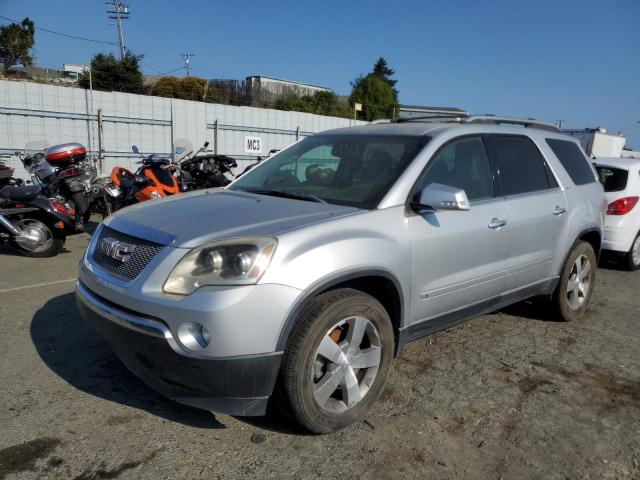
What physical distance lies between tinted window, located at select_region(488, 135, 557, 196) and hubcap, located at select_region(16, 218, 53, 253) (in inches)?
226

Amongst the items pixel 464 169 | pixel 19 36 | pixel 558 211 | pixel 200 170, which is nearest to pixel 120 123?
pixel 200 170

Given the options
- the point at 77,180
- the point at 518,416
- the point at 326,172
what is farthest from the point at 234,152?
the point at 518,416

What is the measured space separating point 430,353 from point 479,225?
112 centimetres

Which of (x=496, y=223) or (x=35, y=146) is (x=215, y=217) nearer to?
(x=496, y=223)

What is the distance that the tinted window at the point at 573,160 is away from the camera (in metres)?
4.60

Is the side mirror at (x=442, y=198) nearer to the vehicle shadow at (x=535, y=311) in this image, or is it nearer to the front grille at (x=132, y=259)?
the front grille at (x=132, y=259)

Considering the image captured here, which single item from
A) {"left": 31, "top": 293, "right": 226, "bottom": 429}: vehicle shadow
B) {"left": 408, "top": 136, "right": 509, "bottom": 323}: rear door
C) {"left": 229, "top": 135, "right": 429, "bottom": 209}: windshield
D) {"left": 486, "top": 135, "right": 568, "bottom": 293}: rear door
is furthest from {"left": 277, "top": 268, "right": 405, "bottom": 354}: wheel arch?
{"left": 486, "top": 135, "right": 568, "bottom": 293}: rear door

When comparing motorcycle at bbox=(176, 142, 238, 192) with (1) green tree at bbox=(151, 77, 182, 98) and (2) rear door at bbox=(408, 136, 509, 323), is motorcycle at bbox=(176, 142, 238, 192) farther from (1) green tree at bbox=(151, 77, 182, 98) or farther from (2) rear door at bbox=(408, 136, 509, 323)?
(1) green tree at bbox=(151, 77, 182, 98)

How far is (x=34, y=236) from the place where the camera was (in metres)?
6.68

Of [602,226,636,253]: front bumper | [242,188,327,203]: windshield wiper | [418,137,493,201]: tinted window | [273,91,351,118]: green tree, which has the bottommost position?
[602,226,636,253]: front bumper

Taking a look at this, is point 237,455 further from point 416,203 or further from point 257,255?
point 416,203

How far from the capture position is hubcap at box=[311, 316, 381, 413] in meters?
2.69

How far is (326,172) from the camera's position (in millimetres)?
3691

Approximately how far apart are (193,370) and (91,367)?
4.82 feet
